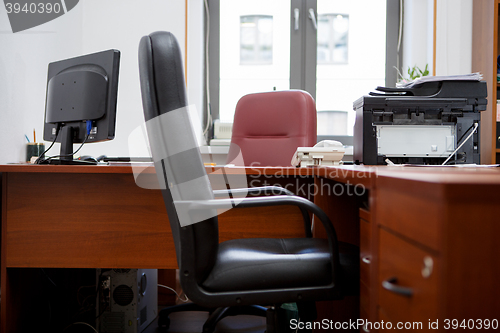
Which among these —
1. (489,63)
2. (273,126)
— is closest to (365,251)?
(273,126)

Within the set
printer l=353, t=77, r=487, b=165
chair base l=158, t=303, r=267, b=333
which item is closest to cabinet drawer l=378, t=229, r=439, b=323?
printer l=353, t=77, r=487, b=165

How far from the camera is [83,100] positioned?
1423 millimetres

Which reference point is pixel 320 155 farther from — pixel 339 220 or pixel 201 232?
pixel 201 232

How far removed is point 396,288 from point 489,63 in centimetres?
254

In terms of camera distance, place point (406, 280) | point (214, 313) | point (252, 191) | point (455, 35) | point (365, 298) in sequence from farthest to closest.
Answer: point (455, 35) < point (214, 313) < point (252, 191) < point (365, 298) < point (406, 280)

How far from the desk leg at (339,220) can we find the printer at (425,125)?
0.25m

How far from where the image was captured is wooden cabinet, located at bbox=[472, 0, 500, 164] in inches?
93.8

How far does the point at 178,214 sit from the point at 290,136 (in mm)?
1293

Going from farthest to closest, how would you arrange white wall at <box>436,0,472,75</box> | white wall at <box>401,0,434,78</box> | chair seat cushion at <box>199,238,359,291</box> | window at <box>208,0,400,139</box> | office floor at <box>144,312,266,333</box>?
window at <box>208,0,400,139</box>, white wall at <box>401,0,434,78</box>, white wall at <box>436,0,472,75</box>, office floor at <box>144,312,266,333</box>, chair seat cushion at <box>199,238,359,291</box>

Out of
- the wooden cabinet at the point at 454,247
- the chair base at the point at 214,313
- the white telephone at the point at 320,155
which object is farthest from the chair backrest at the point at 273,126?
the wooden cabinet at the point at 454,247

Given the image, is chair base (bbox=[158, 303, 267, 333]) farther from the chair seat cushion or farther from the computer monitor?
the computer monitor

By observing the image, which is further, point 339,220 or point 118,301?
point 118,301

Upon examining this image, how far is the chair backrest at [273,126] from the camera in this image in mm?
1973

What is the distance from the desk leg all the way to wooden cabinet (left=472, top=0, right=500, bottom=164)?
5.61 ft
